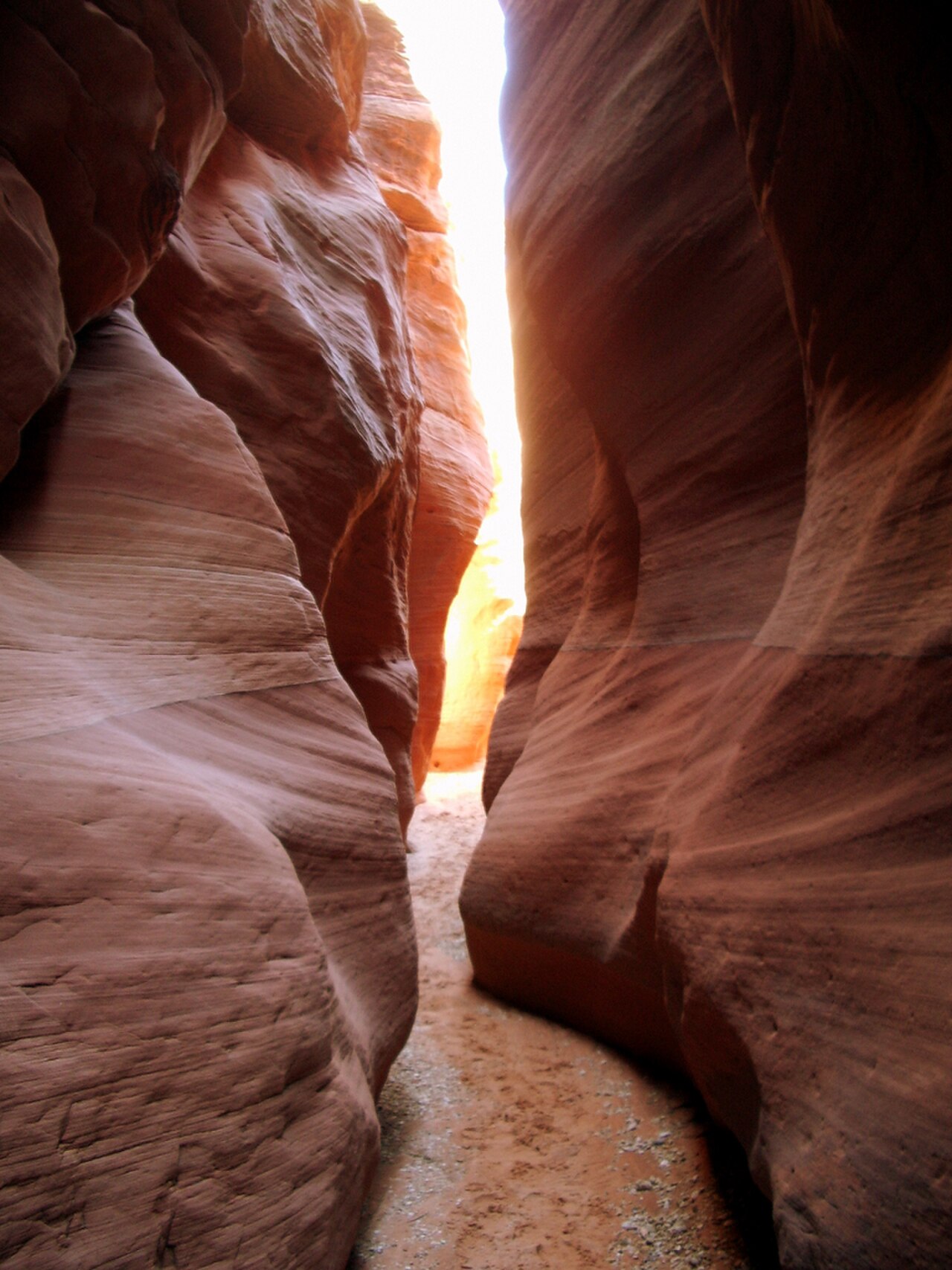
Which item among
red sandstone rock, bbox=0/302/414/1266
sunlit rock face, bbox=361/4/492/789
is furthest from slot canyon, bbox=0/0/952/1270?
sunlit rock face, bbox=361/4/492/789

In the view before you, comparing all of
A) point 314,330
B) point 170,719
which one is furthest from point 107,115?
point 170,719

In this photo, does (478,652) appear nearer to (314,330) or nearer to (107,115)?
(314,330)

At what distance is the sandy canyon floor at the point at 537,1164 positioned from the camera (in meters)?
2.44

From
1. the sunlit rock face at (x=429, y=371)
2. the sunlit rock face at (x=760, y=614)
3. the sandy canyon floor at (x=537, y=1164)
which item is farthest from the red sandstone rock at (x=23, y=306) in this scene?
the sunlit rock face at (x=429, y=371)

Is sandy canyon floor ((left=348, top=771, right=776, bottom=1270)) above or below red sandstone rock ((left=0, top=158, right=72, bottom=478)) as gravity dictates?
below

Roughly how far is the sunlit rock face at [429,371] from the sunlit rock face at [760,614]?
6.35 m

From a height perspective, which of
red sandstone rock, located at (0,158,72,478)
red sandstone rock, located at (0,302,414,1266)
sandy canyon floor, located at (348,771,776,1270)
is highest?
red sandstone rock, located at (0,158,72,478)

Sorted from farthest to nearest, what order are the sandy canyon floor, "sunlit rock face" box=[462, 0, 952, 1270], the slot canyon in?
the sandy canyon floor → "sunlit rock face" box=[462, 0, 952, 1270] → the slot canyon

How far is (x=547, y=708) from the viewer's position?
17.2 feet

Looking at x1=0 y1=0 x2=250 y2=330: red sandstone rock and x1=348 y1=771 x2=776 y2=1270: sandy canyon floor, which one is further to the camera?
x1=0 y1=0 x2=250 y2=330: red sandstone rock

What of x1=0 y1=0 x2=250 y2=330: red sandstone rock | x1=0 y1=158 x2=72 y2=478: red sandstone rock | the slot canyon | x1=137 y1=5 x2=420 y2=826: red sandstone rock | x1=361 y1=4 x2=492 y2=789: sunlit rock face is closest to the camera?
the slot canyon

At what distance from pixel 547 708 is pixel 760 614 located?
1.85 m

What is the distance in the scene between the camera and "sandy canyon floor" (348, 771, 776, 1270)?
7.99 ft

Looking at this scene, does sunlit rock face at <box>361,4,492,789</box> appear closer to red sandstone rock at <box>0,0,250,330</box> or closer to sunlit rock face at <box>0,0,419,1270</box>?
sunlit rock face at <box>0,0,419,1270</box>
